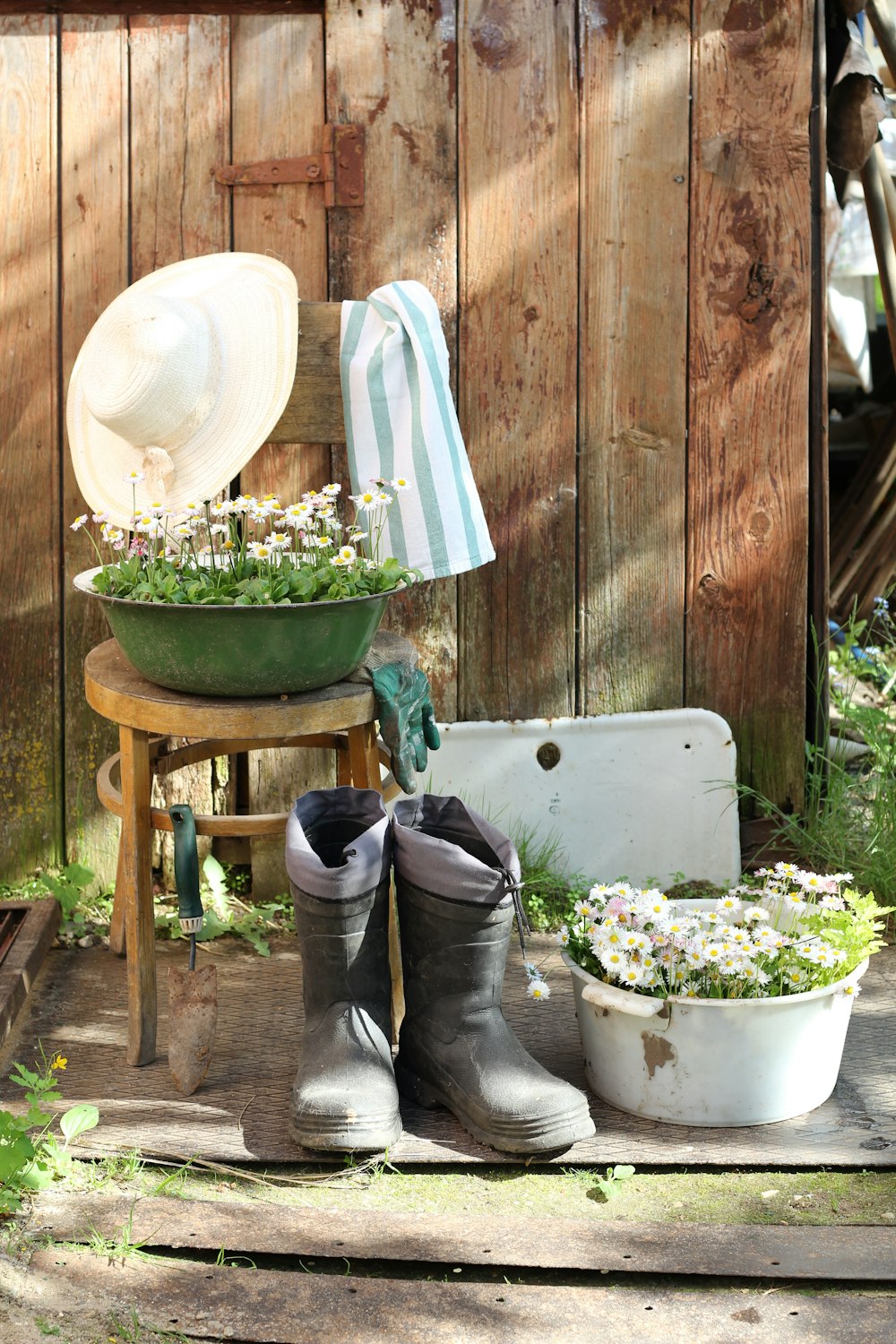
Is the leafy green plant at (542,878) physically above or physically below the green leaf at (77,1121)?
above

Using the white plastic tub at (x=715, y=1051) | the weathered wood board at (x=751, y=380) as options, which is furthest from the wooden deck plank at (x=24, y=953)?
the weathered wood board at (x=751, y=380)

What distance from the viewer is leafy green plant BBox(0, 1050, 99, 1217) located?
221 cm

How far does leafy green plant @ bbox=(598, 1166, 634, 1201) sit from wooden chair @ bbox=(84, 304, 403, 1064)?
1.95 ft

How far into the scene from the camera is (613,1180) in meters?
2.33

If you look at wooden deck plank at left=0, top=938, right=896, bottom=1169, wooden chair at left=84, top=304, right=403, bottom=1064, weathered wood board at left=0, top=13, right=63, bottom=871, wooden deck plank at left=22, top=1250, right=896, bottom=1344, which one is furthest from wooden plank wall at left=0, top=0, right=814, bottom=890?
wooden deck plank at left=22, top=1250, right=896, bottom=1344

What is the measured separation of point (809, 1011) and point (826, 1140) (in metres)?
0.23

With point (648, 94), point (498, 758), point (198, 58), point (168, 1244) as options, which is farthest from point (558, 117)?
point (168, 1244)

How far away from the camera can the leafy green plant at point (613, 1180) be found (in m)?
2.29

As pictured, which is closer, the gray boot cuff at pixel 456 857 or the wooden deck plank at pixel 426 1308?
the wooden deck plank at pixel 426 1308

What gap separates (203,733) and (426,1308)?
0.99 meters

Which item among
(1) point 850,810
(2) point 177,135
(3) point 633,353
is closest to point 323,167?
(2) point 177,135

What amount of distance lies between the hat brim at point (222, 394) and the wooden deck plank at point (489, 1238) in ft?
4.25

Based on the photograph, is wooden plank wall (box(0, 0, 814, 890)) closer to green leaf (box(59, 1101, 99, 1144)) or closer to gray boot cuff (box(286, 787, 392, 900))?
gray boot cuff (box(286, 787, 392, 900))

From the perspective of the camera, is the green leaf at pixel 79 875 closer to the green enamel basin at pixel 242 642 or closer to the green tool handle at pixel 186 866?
the green tool handle at pixel 186 866
